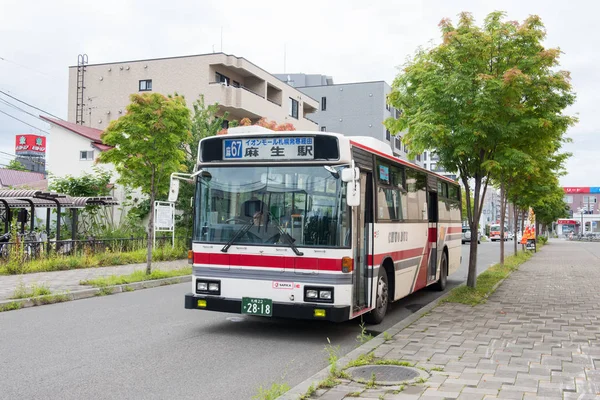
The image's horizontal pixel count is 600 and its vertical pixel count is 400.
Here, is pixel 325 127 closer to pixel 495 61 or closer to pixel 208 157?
pixel 495 61

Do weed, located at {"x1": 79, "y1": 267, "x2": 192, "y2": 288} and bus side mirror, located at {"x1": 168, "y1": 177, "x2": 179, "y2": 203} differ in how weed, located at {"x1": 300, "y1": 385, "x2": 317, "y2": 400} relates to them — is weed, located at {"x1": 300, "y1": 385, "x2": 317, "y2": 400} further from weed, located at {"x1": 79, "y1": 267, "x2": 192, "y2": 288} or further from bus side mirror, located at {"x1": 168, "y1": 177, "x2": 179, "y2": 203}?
weed, located at {"x1": 79, "y1": 267, "x2": 192, "y2": 288}

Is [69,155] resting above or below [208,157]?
above

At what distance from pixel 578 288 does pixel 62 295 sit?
1276 cm

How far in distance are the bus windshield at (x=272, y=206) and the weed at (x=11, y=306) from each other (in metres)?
4.62

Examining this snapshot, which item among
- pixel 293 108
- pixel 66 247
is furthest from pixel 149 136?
pixel 293 108

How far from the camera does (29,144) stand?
100125mm

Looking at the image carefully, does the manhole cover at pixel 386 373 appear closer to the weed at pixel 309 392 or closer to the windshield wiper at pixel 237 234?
the weed at pixel 309 392

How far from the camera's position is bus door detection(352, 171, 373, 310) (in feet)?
27.7

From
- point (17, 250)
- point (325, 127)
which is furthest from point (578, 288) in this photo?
point (325, 127)

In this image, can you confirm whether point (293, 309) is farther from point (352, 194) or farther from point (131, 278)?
point (131, 278)

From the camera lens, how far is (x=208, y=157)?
897 cm

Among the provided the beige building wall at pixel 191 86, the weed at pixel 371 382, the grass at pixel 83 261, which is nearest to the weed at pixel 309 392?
the weed at pixel 371 382

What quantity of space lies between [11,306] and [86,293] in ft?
6.61

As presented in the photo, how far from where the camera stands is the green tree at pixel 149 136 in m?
15.4
